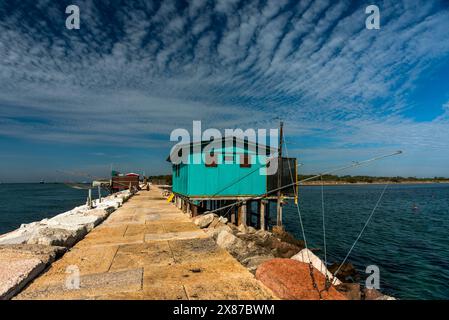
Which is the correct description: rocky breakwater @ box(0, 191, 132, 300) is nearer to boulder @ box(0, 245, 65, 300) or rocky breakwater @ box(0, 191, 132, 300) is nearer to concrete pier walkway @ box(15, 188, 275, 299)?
boulder @ box(0, 245, 65, 300)

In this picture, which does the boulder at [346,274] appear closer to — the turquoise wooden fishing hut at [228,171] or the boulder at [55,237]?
the turquoise wooden fishing hut at [228,171]

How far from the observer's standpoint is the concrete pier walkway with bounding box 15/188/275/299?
18.3ft

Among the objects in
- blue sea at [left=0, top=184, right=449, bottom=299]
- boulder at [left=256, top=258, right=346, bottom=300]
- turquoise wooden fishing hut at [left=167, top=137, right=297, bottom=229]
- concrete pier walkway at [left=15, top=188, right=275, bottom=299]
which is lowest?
blue sea at [left=0, top=184, right=449, bottom=299]

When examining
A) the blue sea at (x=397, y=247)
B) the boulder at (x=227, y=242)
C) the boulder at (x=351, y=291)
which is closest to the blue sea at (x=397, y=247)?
the blue sea at (x=397, y=247)

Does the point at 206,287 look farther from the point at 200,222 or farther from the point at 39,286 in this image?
the point at 200,222

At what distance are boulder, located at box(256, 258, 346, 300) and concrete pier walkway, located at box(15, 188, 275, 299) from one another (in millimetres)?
210

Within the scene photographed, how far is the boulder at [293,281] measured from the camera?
5.23 metres

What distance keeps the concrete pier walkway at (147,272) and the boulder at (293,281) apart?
21 cm

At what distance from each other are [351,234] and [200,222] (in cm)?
1487

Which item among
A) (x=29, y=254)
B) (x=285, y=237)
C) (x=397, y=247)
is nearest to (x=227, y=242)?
(x=29, y=254)

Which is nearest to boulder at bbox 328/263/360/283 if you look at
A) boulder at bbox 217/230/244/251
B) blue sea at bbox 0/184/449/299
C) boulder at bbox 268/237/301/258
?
blue sea at bbox 0/184/449/299
